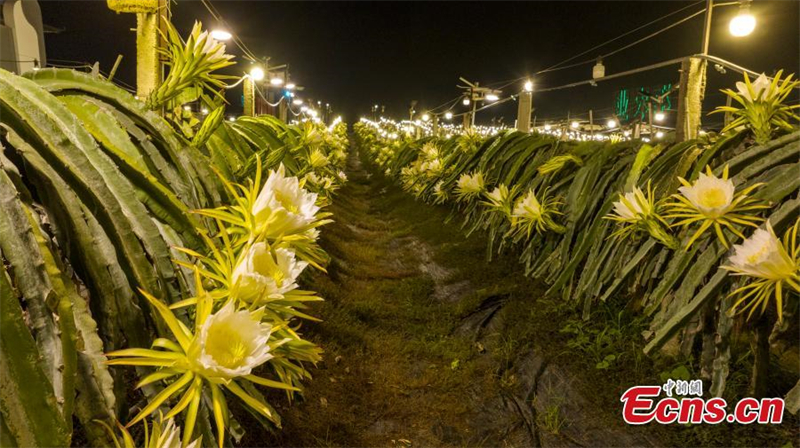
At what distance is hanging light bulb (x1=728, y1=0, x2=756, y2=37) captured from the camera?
9.39 ft

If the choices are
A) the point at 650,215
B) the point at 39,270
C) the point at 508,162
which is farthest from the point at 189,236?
the point at 508,162

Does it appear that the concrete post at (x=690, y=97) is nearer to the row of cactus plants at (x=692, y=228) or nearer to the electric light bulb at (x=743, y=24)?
the row of cactus plants at (x=692, y=228)

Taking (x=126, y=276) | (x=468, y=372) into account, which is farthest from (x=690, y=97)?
(x=126, y=276)

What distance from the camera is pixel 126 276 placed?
0.91m

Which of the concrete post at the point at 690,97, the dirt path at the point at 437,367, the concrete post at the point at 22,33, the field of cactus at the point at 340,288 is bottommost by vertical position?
the dirt path at the point at 437,367

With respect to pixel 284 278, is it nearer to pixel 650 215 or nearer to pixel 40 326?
pixel 40 326

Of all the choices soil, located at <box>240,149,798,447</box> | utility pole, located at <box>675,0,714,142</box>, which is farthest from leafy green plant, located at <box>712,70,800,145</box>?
soil, located at <box>240,149,798,447</box>

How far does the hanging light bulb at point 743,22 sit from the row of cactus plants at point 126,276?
3.04 m

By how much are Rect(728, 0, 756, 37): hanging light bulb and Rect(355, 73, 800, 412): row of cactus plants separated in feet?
3.78

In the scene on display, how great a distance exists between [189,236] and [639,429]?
1.59 meters

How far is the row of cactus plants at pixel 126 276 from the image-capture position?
66cm

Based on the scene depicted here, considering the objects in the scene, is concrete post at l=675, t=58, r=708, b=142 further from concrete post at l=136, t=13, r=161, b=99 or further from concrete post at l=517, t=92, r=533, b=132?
concrete post at l=136, t=13, r=161, b=99

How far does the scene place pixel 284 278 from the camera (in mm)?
813

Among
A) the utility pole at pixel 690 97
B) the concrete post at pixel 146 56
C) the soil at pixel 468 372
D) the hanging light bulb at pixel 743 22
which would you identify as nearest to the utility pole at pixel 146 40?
the concrete post at pixel 146 56
